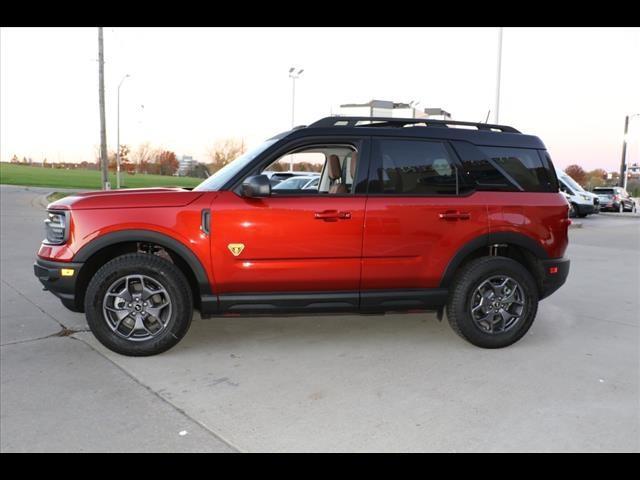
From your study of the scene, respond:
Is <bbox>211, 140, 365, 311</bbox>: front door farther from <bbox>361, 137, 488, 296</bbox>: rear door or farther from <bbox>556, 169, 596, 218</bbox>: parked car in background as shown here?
<bbox>556, 169, 596, 218</bbox>: parked car in background

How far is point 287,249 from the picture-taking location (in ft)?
13.1

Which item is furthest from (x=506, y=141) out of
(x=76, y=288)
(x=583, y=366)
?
(x=76, y=288)

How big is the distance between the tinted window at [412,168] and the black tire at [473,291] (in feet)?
2.38

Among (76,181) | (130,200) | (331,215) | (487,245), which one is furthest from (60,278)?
(76,181)

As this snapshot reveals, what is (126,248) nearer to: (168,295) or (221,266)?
(168,295)

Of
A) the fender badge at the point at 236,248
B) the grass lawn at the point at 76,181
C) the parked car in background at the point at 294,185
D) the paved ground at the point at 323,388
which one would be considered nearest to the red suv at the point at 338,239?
the fender badge at the point at 236,248

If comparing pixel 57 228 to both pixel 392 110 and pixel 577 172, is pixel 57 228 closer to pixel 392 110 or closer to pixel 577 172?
pixel 392 110

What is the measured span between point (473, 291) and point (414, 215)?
2.84 feet

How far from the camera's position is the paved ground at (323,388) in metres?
2.85

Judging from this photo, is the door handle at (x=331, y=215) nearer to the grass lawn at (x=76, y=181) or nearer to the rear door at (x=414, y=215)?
the rear door at (x=414, y=215)

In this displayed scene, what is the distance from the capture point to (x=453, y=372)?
3.88 meters
